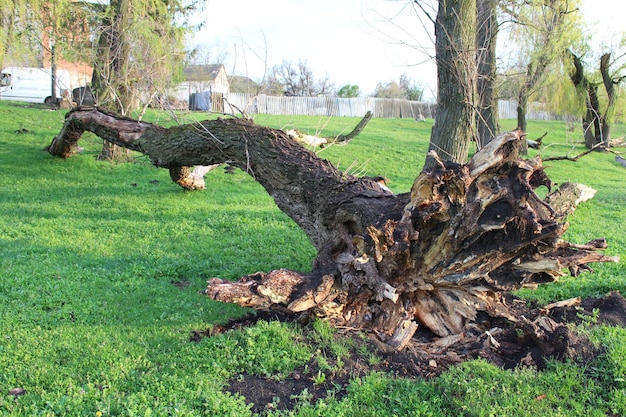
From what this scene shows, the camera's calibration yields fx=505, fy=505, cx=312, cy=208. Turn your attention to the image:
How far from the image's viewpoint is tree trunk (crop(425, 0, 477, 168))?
7.30 m

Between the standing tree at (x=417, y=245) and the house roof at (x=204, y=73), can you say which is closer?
the standing tree at (x=417, y=245)

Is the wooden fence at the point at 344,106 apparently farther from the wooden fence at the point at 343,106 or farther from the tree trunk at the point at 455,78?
the tree trunk at the point at 455,78

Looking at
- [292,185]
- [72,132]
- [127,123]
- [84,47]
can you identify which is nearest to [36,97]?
[84,47]

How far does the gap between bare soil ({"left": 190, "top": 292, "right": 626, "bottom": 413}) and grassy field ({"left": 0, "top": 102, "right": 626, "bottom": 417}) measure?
4.7 inches

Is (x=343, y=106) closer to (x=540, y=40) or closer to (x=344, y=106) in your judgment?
(x=344, y=106)

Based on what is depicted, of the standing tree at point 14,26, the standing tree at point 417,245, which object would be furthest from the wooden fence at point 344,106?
the standing tree at point 417,245

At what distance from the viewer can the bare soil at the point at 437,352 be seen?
12.8 ft

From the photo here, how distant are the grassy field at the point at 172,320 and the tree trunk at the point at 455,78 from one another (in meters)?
1.79

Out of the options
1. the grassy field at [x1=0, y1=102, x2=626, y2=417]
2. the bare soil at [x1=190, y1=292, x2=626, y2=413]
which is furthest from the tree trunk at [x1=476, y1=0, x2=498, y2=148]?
the bare soil at [x1=190, y1=292, x2=626, y2=413]

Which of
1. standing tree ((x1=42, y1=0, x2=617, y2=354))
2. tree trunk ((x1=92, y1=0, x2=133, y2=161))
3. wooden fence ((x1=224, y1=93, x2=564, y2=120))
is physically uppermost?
wooden fence ((x1=224, y1=93, x2=564, y2=120))

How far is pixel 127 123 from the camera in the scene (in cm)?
918

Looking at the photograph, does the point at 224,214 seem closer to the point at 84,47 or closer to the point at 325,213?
the point at 325,213

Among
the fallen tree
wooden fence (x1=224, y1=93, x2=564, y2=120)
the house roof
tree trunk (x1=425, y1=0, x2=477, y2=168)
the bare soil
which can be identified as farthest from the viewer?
wooden fence (x1=224, y1=93, x2=564, y2=120)

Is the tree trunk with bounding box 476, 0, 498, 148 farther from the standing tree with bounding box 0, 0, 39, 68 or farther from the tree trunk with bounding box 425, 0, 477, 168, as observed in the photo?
the standing tree with bounding box 0, 0, 39, 68
